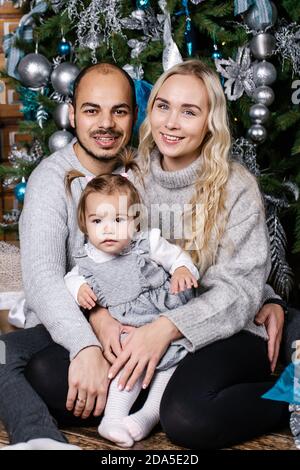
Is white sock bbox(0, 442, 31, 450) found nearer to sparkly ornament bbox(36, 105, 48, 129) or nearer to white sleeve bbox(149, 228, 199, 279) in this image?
white sleeve bbox(149, 228, 199, 279)

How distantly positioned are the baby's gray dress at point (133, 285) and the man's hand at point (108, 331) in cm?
2

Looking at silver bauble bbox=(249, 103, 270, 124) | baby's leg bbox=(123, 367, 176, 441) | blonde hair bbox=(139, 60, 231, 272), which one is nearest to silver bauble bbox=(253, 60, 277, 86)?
silver bauble bbox=(249, 103, 270, 124)

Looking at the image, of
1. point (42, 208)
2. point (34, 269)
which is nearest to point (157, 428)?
point (34, 269)

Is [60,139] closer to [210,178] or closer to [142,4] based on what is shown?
[142,4]

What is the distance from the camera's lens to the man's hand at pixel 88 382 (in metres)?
1.74

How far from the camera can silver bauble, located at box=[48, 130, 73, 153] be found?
2646mm

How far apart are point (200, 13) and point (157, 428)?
1470 millimetres

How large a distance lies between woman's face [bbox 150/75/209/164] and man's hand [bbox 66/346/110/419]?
587mm

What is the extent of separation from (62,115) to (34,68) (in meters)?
0.21

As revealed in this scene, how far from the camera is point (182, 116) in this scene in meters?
1.96

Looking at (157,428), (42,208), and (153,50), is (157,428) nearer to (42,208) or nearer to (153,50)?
(42,208)

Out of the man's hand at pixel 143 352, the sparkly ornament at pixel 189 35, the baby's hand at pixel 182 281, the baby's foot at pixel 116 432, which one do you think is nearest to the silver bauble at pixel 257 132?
the sparkly ornament at pixel 189 35

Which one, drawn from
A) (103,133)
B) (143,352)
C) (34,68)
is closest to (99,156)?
(103,133)

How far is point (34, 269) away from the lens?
6.22 ft
